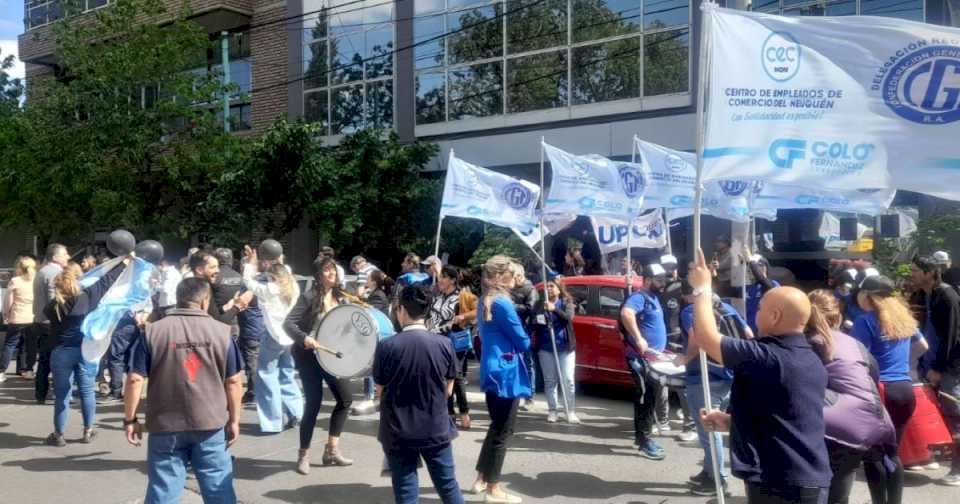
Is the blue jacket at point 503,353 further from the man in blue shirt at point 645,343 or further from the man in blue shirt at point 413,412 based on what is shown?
the man in blue shirt at point 645,343

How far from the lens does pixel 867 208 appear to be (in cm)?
751

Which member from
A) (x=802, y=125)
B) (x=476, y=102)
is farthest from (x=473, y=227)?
(x=802, y=125)

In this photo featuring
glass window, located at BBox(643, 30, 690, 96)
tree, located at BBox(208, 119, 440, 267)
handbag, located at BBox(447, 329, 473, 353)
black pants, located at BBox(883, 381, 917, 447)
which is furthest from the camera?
tree, located at BBox(208, 119, 440, 267)

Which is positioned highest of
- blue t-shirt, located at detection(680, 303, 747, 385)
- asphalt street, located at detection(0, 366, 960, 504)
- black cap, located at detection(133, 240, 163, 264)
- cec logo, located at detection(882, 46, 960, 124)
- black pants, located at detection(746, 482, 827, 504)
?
cec logo, located at detection(882, 46, 960, 124)

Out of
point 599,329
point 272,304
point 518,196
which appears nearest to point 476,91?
point 518,196

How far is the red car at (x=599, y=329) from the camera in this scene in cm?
1033

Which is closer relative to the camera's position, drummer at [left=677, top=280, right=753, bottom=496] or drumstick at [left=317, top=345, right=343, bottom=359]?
drummer at [left=677, top=280, right=753, bottom=496]

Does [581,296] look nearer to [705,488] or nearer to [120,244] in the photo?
[705,488]

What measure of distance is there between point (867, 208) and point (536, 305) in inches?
126

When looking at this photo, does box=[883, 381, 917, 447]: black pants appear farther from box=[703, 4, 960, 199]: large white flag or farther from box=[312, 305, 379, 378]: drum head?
box=[312, 305, 379, 378]: drum head

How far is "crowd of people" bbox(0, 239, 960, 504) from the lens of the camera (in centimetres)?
408

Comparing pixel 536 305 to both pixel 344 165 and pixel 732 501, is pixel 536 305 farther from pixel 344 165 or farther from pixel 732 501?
pixel 344 165

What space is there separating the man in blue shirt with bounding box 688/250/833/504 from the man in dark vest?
2.74m

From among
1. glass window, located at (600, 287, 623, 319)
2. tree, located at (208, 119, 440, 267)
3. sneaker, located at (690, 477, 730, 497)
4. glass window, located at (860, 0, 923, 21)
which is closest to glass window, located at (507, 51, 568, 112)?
tree, located at (208, 119, 440, 267)
